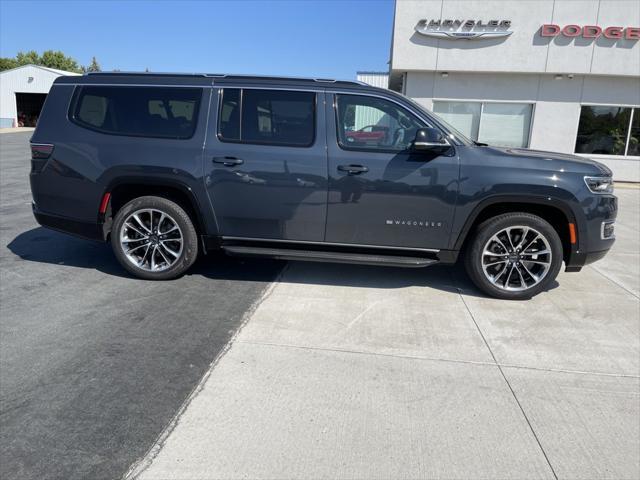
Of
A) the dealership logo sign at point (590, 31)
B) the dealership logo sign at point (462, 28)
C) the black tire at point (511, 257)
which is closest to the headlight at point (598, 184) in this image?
the black tire at point (511, 257)

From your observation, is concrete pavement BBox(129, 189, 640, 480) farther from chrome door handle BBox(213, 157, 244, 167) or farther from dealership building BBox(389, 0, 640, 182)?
dealership building BBox(389, 0, 640, 182)

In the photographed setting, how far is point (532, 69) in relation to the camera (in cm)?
1399

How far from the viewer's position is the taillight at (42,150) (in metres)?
5.25

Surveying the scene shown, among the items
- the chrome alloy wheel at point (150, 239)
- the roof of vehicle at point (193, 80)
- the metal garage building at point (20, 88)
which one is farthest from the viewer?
the metal garage building at point (20, 88)

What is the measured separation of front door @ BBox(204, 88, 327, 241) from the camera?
16.1 feet

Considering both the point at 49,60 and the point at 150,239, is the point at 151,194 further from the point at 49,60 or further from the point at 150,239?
the point at 49,60

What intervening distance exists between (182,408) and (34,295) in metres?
2.62

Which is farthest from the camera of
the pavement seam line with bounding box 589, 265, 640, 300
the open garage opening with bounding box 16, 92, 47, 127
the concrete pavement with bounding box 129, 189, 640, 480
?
the open garage opening with bounding box 16, 92, 47, 127

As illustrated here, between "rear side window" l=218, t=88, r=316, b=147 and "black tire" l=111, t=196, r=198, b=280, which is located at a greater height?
"rear side window" l=218, t=88, r=316, b=147

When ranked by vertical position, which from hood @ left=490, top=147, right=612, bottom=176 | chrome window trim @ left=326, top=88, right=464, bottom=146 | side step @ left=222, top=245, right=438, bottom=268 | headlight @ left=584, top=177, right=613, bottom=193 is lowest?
side step @ left=222, top=245, right=438, bottom=268

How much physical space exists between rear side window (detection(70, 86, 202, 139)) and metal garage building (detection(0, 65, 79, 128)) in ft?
140

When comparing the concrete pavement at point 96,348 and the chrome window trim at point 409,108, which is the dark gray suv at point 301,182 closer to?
the chrome window trim at point 409,108

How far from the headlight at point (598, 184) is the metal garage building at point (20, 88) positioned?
45590 millimetres

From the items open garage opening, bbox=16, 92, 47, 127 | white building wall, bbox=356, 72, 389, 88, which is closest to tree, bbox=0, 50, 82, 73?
open garage opening, bbox=16, 92, 47, 127
